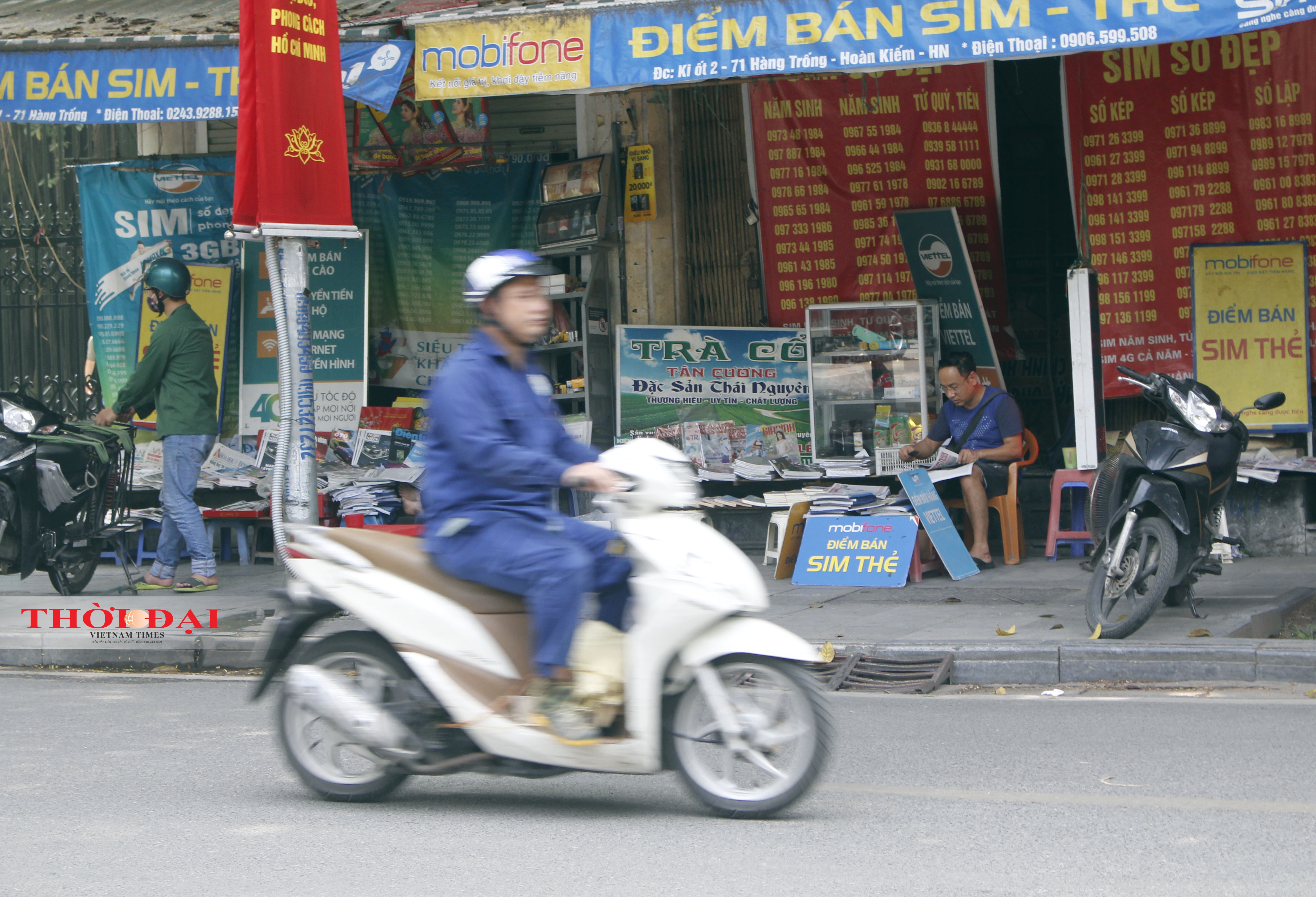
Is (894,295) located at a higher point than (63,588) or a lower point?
higher

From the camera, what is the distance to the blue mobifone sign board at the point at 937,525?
373 inches

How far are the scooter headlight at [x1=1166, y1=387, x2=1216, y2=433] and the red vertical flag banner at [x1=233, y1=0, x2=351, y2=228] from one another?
15.4 feet

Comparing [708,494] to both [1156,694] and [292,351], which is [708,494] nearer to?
[292,351]

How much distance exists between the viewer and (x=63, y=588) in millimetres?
9445

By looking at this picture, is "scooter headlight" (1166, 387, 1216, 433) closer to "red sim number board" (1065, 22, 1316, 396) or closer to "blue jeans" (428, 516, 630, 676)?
"red sim number board" (1065, 22, 1316, 396)

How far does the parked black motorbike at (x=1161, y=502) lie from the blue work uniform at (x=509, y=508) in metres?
3.65

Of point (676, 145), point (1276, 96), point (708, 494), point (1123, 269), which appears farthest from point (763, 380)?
point (1276, 96)

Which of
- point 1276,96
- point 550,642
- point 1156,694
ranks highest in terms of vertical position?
point 1276,96

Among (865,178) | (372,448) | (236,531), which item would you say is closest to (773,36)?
(865,178)

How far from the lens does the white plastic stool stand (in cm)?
1005

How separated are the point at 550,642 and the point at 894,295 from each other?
7.31m

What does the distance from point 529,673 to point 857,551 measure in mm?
5306

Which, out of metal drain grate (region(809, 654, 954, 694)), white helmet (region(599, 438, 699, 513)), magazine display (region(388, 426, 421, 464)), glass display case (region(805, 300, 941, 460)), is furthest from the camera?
magazine display (region(388, 426, 421, 464))

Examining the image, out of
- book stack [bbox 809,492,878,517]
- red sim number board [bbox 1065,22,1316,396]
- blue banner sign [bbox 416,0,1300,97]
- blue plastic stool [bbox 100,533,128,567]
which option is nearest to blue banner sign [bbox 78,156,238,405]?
blue plastic stool [bbox 100,533,128,567]
